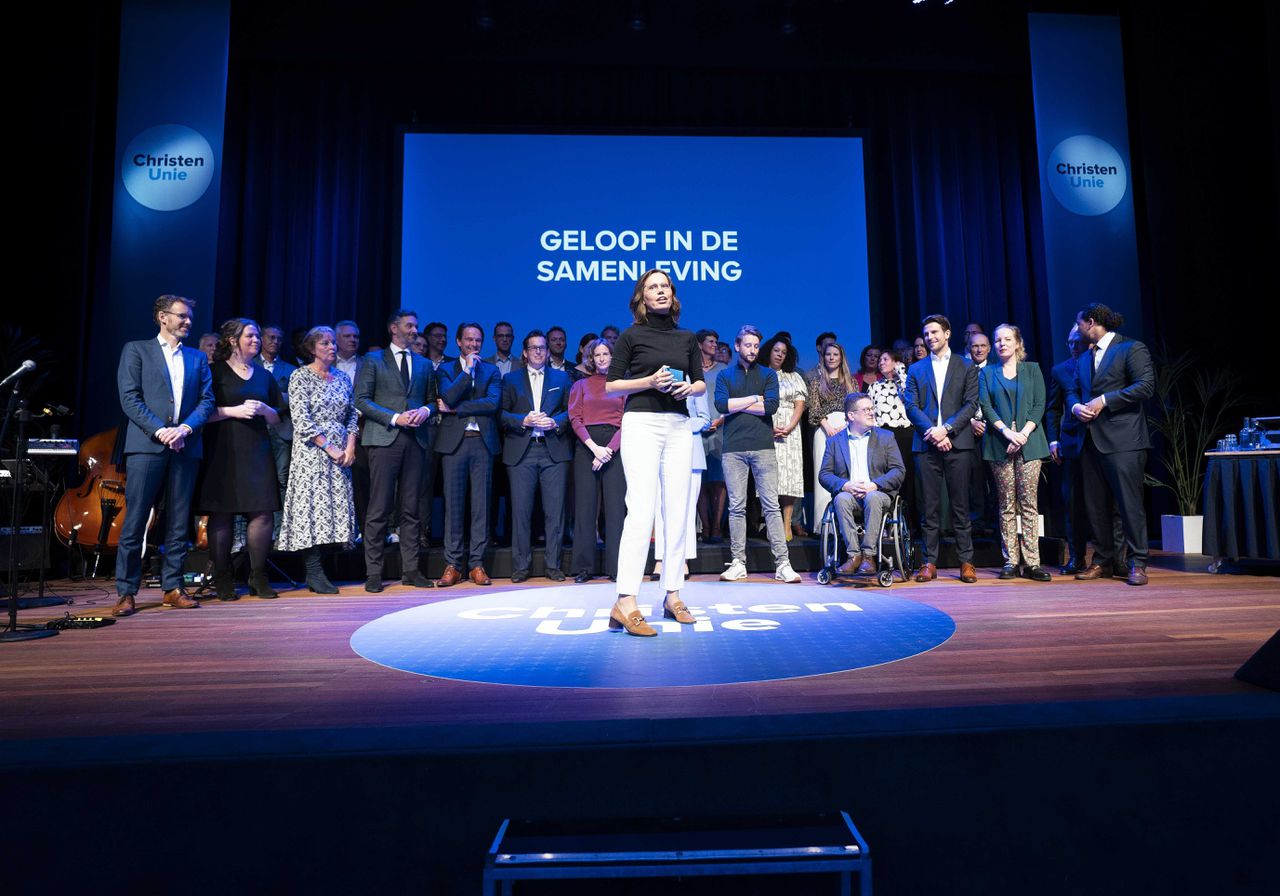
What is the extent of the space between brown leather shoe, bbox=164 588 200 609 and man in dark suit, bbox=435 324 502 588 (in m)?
1.51

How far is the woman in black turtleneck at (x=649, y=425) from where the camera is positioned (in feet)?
10.00

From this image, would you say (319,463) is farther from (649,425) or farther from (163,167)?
(163,167)

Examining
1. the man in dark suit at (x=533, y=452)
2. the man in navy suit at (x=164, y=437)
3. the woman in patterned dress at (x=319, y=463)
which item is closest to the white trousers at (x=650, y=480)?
the man in dark suit at (x=533, y=452)

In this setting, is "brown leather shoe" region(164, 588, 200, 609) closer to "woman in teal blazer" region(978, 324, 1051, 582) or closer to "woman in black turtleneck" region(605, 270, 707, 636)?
"woman in black turtleneck" region(605, 270, 707, 636)

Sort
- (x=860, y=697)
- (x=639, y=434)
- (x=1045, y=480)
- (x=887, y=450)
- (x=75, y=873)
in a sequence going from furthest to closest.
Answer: (x=1045, y=480)
(x=887, y=450)
(x=639, y=434)
(x=860, y=697)
(x=75, y=873)

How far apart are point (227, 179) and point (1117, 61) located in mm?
9286

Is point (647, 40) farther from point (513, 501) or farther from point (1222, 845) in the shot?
point (1222, 845)

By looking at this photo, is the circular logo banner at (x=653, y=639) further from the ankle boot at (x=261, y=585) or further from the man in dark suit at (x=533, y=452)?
the ankle boot at (x=261, y=585)

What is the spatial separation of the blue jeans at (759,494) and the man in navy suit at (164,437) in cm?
337

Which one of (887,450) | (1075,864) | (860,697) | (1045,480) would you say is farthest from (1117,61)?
(1075,864)

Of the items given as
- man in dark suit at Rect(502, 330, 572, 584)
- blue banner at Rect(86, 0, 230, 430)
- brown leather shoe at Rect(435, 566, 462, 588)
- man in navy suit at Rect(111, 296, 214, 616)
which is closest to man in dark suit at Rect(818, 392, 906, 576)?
man in dark suit at Rect(502, 330, 572, 584)

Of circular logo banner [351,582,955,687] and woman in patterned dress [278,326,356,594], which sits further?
woman in patterned dress [278,326,356,594]

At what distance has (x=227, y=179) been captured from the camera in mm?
7383

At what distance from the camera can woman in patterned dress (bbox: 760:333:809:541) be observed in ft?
19.4
